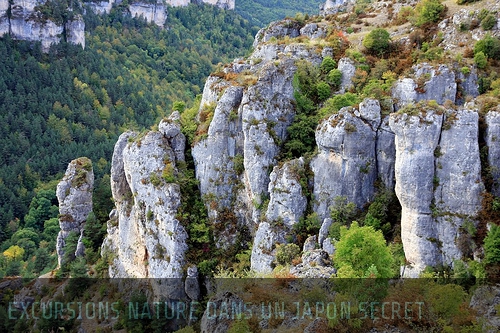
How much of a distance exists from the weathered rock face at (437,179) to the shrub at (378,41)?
13249 millimetres

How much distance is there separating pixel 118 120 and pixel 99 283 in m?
60.4

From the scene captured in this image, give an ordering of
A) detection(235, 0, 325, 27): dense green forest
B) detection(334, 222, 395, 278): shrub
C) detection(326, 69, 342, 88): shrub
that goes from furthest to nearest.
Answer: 1. detection(235, 0, 325, 27): dense green forest
2. detection(326, 69, 342, 88): shrub
3. detection(334, 222, 395, 278): shrub

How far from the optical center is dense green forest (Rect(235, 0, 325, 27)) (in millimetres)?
178250

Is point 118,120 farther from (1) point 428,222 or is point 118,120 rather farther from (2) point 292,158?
(1) point 428,222

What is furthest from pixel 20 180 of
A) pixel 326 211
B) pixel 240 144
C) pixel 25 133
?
pixel 326 211

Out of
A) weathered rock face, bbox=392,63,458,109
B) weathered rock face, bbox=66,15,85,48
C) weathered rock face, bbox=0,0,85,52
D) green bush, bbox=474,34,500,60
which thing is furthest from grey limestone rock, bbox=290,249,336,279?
weathered rock face, bbox=66,15,85,48

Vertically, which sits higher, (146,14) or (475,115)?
(146,14)

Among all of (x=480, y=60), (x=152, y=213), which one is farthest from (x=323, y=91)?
(x=152, y=213)

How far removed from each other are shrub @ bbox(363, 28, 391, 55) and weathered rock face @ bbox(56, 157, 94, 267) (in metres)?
28.6

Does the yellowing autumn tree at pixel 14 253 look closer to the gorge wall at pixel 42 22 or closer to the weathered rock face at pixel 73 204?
the weathered rock face at pixel 73 204

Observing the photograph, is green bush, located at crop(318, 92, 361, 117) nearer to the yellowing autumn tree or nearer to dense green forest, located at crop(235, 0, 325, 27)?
the yellowing autumn tree

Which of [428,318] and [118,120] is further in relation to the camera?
[118,120]

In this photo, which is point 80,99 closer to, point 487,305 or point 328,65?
point 328,65

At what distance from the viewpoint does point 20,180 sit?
74.8 m
